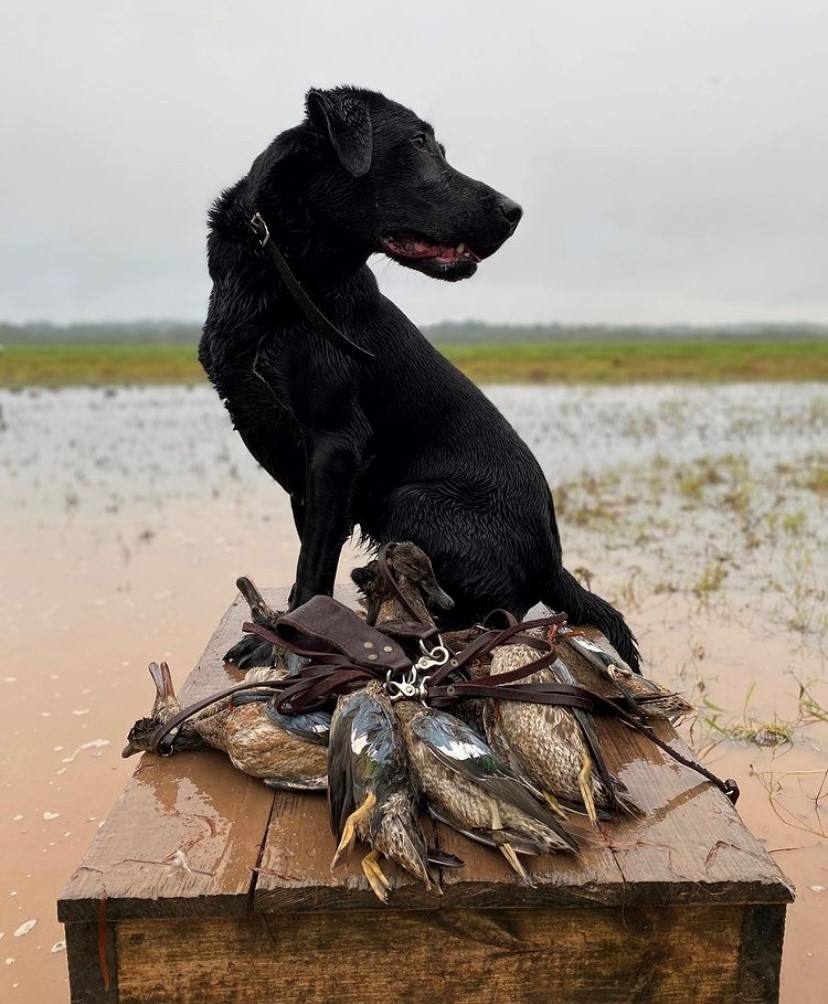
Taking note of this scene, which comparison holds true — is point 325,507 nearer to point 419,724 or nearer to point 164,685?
point 164,685

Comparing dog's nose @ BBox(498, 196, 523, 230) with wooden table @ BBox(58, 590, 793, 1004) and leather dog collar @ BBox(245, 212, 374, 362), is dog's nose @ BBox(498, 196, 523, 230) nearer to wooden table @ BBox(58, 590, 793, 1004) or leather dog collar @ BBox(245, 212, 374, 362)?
leather dog collar @ BBox(245, 212, 374, 362)

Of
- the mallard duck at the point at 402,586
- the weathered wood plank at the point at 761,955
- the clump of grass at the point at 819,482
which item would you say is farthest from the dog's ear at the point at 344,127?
the clump of grass at the point at 819,482

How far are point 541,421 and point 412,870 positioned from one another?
1422cm

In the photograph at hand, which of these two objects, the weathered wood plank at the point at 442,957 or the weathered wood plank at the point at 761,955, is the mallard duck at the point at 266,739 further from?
the weathered wood plank at the point at 761,955

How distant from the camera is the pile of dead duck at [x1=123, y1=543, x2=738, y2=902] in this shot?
69.9 inches

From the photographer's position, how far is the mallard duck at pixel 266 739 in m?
2.07

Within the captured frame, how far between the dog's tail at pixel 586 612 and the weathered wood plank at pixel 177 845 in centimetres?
130

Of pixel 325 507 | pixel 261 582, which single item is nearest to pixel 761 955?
pixel 325 507

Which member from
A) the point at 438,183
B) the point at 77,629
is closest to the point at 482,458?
the point at 438,183

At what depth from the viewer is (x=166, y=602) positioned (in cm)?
580

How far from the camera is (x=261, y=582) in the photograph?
6195mm

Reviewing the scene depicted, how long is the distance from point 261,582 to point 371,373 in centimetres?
354

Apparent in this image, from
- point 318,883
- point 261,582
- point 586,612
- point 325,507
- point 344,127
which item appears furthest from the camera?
point 261,582

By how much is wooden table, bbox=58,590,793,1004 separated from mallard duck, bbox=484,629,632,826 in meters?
0.12
